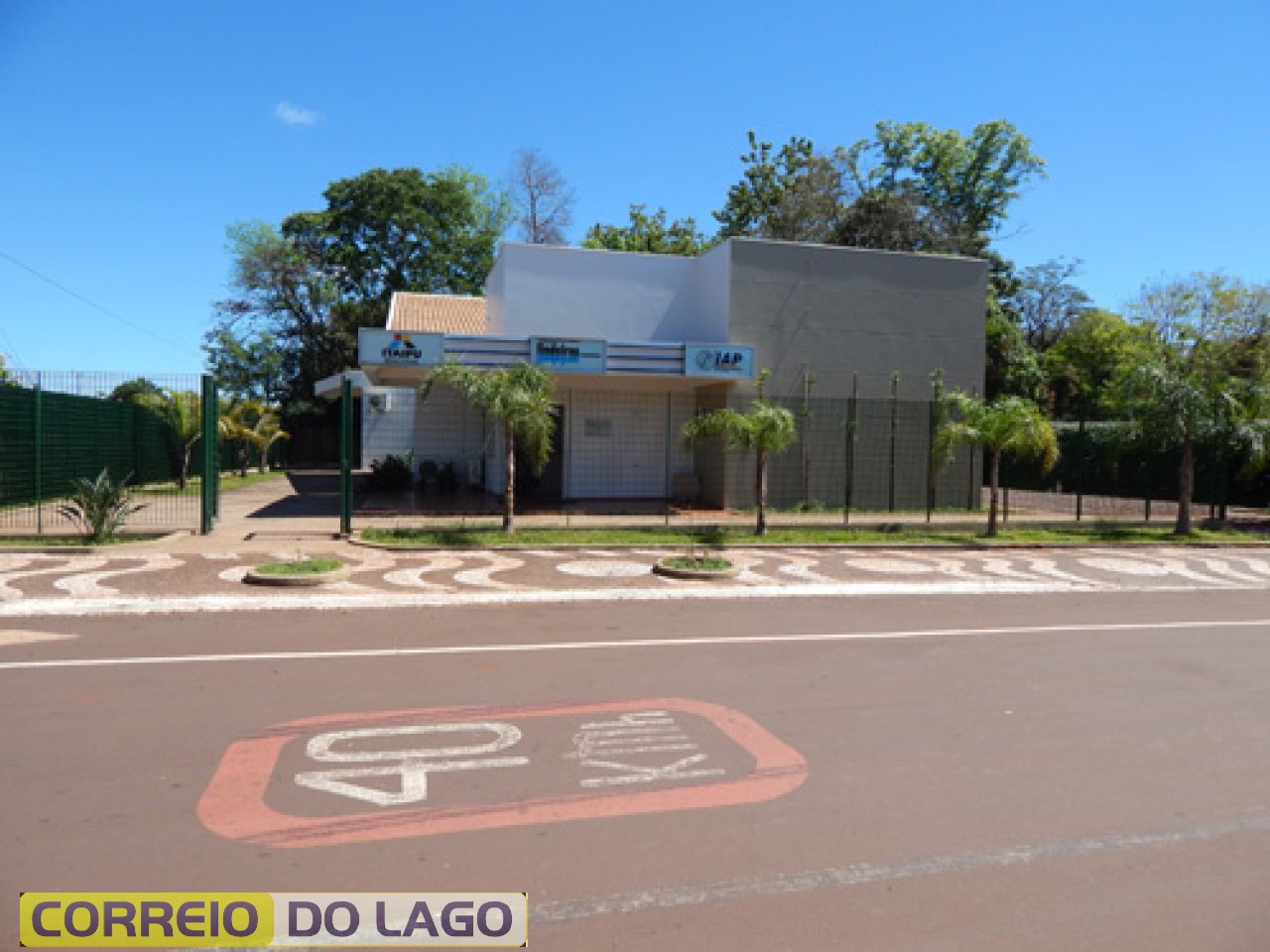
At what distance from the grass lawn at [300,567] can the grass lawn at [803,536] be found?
8.06ft

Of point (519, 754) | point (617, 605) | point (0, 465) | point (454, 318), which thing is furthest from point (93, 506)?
point (454, 318)

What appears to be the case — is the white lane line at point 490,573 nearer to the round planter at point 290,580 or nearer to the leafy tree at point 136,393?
the round planter at point 290,580

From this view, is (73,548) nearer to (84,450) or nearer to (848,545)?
(84,450)

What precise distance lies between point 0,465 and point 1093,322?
4398 cm

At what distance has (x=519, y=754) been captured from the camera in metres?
5.09

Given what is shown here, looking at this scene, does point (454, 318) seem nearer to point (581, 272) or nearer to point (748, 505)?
point (581, 272)

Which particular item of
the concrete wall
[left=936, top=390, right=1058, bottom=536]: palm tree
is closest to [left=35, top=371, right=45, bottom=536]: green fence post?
the concrete wall

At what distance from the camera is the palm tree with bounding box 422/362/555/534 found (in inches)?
552

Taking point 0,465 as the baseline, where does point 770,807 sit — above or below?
below

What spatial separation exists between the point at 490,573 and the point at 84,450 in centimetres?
1107

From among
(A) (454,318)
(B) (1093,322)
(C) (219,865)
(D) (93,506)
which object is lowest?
(C) (219,865)

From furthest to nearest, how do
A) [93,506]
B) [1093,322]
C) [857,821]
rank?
[1093,322]
[93,506]
[857,821]

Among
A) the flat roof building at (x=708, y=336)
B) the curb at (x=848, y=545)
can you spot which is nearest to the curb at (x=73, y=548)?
the curb at (x=848, y=545)

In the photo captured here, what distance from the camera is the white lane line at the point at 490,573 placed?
1119cm
